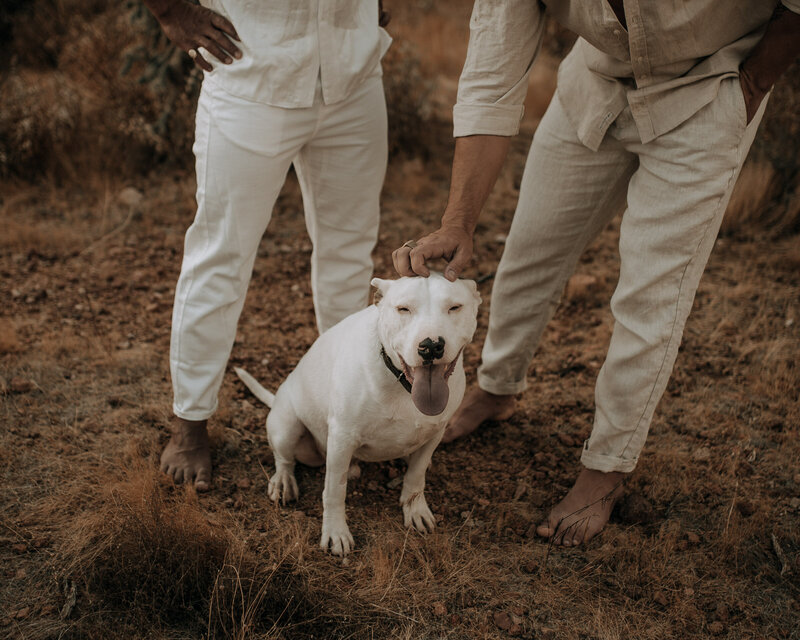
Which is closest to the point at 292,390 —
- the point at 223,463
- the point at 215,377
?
the point at 215,377

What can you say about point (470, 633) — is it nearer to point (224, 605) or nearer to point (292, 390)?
point (224, 605)

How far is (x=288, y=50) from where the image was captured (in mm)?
2426

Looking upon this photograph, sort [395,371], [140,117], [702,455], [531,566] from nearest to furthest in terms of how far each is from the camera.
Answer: [395,371] → [531,566] → [702,455] → [140,117]

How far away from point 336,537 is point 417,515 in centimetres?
33

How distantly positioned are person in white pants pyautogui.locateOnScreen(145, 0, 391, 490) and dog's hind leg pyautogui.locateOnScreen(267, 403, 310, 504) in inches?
10.2

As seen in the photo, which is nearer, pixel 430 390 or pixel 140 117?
pixel 430 390

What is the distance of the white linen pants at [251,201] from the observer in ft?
8.17

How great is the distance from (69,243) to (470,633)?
376 centimetres

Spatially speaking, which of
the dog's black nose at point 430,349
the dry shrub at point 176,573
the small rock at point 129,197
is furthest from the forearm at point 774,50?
the small rock at point 129,197

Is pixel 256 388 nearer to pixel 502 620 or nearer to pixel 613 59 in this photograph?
pixel 502 620

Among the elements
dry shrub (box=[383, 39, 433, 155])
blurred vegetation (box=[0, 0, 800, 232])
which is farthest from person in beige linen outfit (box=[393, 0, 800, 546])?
dry shrub (box=[383, 39, 433, 155])

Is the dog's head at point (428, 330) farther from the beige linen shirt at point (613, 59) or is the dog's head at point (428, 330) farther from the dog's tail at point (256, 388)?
the dog's tail at point (256, 388)

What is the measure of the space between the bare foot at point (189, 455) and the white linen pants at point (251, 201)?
78 mm

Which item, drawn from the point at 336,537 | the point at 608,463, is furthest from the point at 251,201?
the point at 608,463
